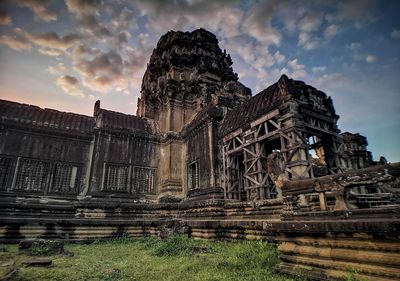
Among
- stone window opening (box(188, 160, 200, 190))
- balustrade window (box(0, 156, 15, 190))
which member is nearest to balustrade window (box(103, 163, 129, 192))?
stone window opening (box(188, 160, 200, 190))

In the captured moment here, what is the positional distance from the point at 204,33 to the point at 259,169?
45.6 ft

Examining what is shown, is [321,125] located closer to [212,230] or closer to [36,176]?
[212,230]

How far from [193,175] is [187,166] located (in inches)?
31.0

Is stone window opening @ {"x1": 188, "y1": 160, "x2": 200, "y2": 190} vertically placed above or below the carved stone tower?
below

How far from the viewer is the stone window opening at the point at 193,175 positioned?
13320 millimetres

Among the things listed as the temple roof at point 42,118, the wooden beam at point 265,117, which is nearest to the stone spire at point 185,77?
the wooden beam at point 265,117

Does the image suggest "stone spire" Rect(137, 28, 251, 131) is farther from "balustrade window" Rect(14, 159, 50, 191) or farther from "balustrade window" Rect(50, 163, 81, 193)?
"balustrade window" Rect(14, 159, 50, 191)

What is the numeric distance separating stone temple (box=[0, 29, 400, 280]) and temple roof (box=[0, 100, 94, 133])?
0.26 ft

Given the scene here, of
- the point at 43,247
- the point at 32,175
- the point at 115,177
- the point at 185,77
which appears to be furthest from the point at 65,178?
the point at 185,77

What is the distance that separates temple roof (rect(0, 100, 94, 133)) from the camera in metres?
12.7

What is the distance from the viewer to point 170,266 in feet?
17.2

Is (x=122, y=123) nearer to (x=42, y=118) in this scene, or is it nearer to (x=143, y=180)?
(x=143, y=180)

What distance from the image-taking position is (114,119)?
15.4 meters

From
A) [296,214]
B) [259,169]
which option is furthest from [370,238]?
[259,169]
